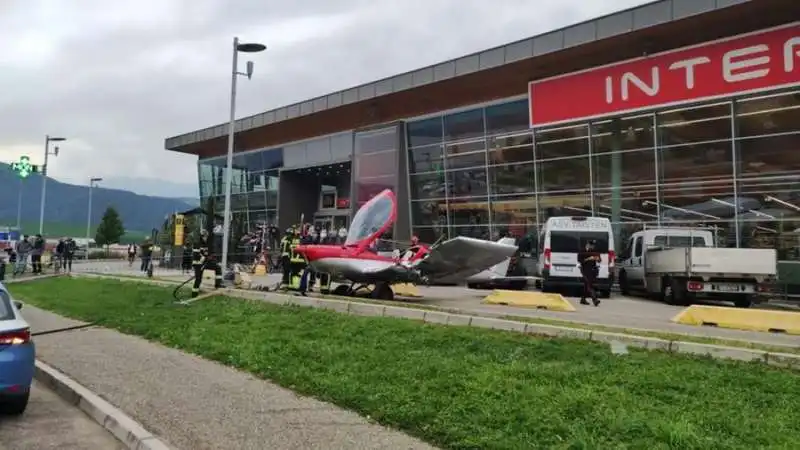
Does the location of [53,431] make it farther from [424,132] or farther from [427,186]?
[424,132]

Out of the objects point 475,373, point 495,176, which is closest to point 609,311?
point 475,373

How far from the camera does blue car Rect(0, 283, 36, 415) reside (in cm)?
633

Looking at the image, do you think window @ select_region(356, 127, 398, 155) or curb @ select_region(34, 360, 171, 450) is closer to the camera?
curb @ select_region(34, 360, 171, 450)

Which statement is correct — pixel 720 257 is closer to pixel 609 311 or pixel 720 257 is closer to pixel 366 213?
pixel 609 311

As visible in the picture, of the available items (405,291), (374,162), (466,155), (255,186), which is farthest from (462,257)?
(255,186)

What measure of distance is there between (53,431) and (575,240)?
1502 cm

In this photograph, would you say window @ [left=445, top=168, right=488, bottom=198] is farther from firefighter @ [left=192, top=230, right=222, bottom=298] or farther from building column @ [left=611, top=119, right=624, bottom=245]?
firefighter @ [left=192, top=230, right=222, bottom=298]

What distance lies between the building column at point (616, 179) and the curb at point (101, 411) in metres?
19.3

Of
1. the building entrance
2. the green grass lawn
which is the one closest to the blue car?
the green grass lawn

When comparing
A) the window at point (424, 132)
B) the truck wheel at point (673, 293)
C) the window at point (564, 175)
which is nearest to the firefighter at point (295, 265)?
the truck wheel at point (673, 293)

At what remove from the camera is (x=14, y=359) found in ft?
21.0

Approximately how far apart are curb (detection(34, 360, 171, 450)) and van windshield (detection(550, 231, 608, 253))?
1361 centimetres

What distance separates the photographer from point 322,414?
6.38 m

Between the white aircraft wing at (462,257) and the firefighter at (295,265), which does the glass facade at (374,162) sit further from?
the white aircraft wing at (462,257)
